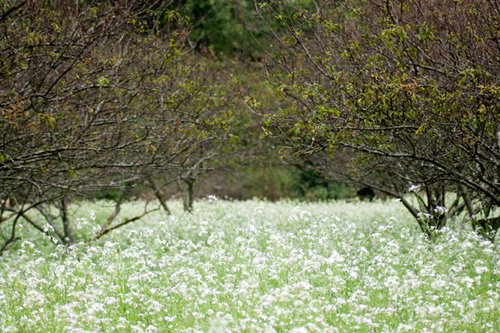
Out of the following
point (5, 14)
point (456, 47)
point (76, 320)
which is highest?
point (5, 14)

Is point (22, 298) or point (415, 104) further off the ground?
point (415, 104)

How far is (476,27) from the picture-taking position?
612 centimetres

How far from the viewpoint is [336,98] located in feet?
22.7

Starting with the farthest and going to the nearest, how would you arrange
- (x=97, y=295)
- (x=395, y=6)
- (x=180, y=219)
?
1. (x=180, y=219)
2. (x=395, y=6)
3. (x=97, y=295)

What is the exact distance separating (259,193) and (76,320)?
20.1m

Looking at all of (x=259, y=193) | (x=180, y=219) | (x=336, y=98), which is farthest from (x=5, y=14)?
(x=259, y=193)

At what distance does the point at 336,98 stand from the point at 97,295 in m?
3.87

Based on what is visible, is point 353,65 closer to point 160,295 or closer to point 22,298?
point 160,295

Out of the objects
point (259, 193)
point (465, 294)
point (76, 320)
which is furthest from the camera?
point (259, 193)

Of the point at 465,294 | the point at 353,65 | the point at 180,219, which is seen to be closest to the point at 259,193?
the point at 180,219

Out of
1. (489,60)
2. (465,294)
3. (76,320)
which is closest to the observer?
(76,320)

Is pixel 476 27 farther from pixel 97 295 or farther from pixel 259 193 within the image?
pixel 259 193

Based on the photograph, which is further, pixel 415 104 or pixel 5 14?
pixel 415 104

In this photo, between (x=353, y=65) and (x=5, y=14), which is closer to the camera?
(x=5, y=14)
